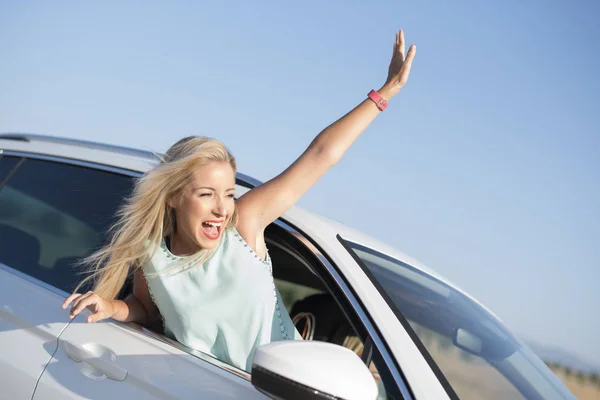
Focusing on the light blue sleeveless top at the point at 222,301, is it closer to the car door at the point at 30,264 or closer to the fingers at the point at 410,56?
the car door at the point at 30,264

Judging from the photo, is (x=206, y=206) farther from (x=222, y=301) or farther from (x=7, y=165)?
(x=7, y=165)

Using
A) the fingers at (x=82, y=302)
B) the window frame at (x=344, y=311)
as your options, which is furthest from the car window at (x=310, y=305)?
the fingers at (x=82, y=302)

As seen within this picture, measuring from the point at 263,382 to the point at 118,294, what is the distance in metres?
1.25

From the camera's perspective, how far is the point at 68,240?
2984mm

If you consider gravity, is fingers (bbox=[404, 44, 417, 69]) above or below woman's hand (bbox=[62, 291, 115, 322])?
above

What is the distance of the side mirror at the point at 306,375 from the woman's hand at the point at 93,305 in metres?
0.86

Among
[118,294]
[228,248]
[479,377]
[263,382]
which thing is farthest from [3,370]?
[479,377]

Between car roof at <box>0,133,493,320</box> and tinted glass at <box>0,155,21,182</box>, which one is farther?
tinted glass at <box>0,155,21,182</box>

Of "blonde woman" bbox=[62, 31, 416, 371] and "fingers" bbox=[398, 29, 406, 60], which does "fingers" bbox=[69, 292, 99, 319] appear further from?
"fingers" bbox=[398, 29, 406, 60]

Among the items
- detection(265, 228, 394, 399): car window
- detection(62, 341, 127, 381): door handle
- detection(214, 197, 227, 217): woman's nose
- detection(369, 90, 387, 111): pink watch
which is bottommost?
detection(62, 341, 127, 381): door handle

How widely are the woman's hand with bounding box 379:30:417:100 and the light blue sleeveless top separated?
0.87 metres

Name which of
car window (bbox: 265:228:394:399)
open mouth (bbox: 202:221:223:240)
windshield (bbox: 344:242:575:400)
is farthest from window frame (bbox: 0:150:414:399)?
car window (bbox: 265:228:394:399)

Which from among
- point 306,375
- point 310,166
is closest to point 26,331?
point 310,166

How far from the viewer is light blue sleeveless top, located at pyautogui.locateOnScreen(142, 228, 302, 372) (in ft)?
8.32
